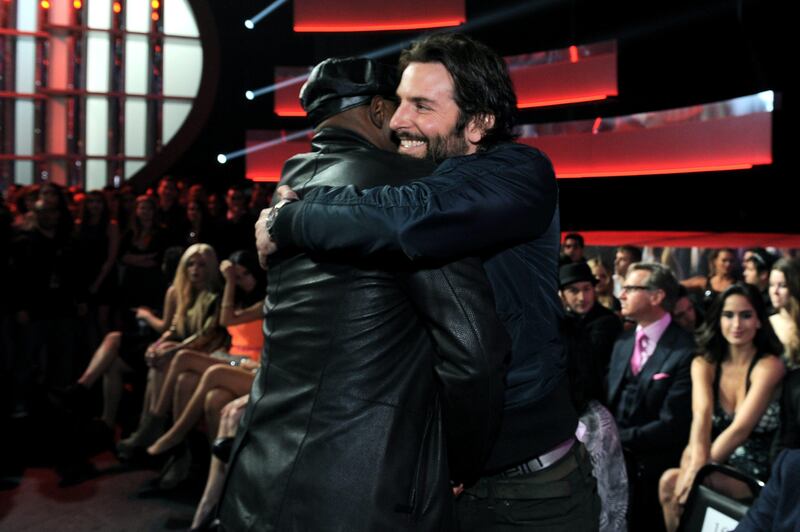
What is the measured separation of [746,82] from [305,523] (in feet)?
27.2

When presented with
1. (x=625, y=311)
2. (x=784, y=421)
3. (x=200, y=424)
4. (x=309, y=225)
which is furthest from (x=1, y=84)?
(x=309, y=225)

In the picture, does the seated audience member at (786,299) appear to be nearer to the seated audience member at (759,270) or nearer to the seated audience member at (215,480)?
the seated audience member at (759,270)

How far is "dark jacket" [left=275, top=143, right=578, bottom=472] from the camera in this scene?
4.95ft

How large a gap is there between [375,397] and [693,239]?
6786mm

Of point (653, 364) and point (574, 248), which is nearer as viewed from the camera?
point (653, 364)

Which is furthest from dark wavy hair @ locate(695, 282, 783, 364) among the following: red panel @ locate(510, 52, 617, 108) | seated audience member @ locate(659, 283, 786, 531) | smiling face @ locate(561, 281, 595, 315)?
red panel @ locate(510, 52, 617, 108)

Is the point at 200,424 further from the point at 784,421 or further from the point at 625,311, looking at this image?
the point at 784,421

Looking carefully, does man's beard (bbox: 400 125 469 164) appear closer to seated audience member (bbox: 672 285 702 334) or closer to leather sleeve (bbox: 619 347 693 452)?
leather sleeve (bbox: 619 347 693 452)

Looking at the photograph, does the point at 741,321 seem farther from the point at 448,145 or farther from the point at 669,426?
the point at 448,145

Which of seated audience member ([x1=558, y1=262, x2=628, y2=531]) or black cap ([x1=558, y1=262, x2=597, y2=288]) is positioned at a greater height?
black cap ([x1=558, y1=262, x2=597, y2=288])

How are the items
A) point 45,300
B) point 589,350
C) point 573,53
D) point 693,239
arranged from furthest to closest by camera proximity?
point 573,53 < point 693,239 < point 45,300 < point 589,350

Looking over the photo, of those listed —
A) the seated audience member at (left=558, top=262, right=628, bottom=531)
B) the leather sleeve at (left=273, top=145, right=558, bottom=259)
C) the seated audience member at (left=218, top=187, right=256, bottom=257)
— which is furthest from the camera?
the seated audience member at (left=218, top=187, right=256, bottom=257)

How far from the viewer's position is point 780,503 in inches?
88.4

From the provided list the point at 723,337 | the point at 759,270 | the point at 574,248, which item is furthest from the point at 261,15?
the point at 723,337
